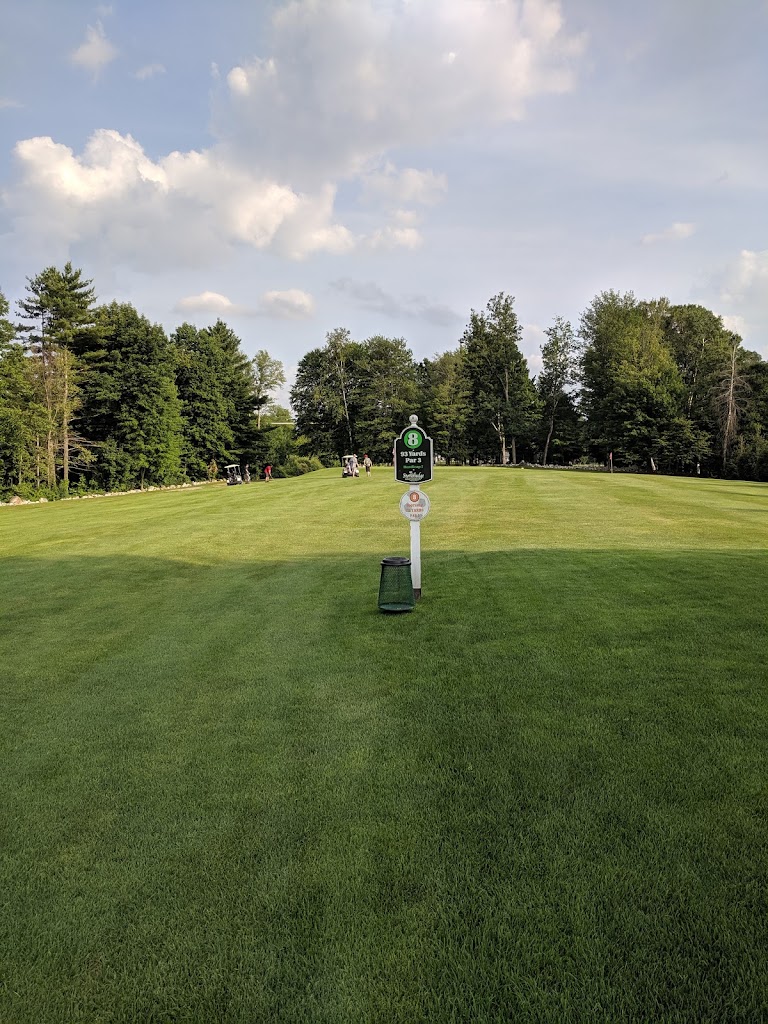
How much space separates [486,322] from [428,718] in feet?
246

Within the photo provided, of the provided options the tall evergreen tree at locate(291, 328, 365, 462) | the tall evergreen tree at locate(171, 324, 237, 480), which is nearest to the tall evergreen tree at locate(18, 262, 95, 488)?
the tall evergreen tree at locate(171, 324, 237, 480)

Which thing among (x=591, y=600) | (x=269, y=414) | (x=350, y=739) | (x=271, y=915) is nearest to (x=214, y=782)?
(x=350, y=739)

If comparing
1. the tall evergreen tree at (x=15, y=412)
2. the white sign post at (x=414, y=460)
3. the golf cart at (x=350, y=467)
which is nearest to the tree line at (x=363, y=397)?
the tall evergreen tree at (x=15, y=412)

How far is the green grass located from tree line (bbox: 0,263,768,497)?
32399 mm

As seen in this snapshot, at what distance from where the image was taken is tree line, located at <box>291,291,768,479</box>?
5522 cm

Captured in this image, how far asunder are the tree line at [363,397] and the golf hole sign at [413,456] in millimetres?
31215

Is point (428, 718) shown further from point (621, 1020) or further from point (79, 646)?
point (79, 646)

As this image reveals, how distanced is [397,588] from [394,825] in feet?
15.4

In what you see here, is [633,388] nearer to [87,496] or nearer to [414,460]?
[87,496]

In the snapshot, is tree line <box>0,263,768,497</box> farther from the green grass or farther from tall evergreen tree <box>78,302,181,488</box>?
the green grass

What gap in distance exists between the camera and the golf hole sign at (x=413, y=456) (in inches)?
320

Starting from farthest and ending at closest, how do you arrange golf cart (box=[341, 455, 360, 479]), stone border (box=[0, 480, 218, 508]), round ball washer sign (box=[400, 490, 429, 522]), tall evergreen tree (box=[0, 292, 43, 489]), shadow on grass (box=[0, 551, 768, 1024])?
golf cart (box=[341, 455, 360, 479]) < stone border (box=[0, 480, 218, 508]) < tall evergreen tree (box=[0, 292, 43, 489]) < round ball washer sign (box=[400, 490, 429, 522]) < shadow on grass (box=[0, 551, 768, 1024])

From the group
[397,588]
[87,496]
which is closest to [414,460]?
[397,588]

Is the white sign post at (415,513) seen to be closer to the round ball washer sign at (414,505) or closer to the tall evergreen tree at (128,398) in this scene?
the round ball washer sign at (414,505)
